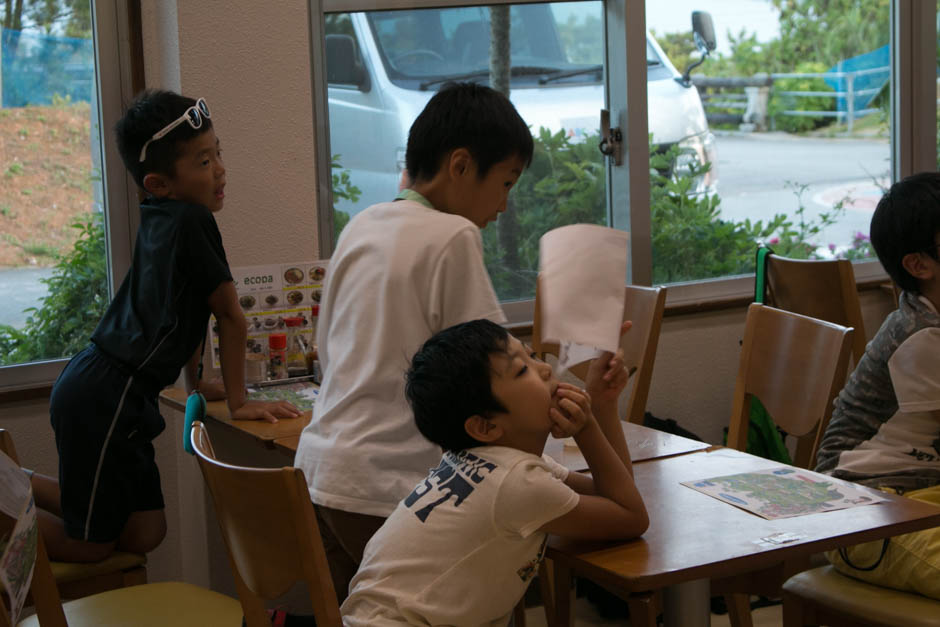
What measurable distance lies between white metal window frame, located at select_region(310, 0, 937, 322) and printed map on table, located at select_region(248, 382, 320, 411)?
61 centimetres

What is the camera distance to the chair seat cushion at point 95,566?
213 centimetres

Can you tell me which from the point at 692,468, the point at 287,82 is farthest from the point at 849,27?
the point at 692,468

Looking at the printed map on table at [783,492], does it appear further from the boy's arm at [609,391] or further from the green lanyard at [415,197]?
the green lanyard at [415,197]

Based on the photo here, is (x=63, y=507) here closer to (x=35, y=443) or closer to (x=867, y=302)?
(x=35, y=443)

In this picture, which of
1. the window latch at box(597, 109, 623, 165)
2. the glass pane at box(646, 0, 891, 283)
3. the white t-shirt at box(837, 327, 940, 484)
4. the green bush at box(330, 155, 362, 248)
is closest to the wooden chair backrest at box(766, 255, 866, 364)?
the glass pane at box(646, 0, 891, 283)

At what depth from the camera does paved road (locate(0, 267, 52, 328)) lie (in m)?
2.85

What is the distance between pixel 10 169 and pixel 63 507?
3.63ft

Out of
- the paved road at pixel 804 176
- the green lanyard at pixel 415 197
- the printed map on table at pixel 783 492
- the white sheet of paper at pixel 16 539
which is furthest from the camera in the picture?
the paved road at pixel 804 176

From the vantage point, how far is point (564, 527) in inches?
53.8

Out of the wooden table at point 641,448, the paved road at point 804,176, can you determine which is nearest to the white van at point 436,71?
the paved road at point 804,176

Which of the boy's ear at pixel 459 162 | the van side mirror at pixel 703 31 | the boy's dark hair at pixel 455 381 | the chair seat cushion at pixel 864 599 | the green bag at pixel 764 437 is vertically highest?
the van side mirror at pixel 703 31

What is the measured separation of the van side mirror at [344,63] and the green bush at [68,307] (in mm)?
809

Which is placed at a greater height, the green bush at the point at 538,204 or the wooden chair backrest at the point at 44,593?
the green bush at the point at 538,204

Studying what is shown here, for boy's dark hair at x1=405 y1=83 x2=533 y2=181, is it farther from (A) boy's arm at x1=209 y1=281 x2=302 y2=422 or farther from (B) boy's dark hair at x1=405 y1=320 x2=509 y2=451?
(A) boy's arm at x1=209 y1=281 x2=302 y2=422
